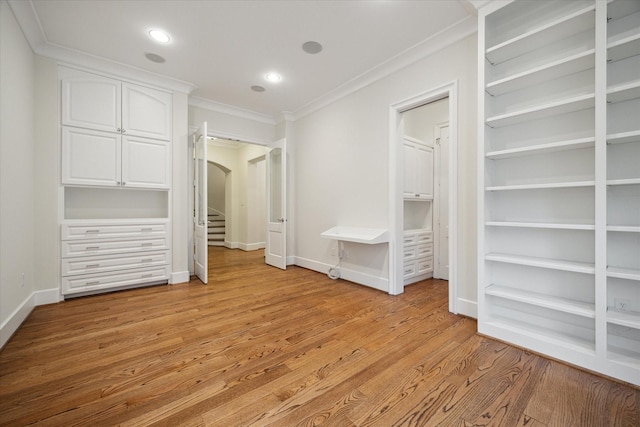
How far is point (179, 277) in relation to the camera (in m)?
3.85

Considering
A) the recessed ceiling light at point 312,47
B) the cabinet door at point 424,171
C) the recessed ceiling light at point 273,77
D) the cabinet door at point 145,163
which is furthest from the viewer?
the cabinet door at point 424,171

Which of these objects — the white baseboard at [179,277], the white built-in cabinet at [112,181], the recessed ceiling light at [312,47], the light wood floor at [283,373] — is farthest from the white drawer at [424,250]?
the white built-in cabinet at [112,181]

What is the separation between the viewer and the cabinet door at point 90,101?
10.2 feet

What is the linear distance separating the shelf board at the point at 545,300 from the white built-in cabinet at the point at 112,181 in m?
3.97

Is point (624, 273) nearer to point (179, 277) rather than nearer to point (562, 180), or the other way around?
point (562, 180)

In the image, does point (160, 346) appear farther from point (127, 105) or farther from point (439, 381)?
point (127, 105)

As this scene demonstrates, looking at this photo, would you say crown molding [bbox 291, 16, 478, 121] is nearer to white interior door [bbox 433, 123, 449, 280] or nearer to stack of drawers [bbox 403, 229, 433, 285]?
white interior door [bbox 433, 123, 449, 280]

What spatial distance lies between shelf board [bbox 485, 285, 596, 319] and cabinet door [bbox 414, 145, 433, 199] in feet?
6.82

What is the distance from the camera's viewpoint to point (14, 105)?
237cm

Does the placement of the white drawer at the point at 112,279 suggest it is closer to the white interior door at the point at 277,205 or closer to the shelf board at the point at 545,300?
the white interior door at the point at 277,205

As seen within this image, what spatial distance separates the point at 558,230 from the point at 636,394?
3.48 ft

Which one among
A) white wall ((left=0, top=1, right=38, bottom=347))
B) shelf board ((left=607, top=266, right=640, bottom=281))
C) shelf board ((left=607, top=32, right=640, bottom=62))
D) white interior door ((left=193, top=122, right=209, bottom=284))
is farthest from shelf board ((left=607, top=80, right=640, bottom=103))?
white wall ((left=0, top=1, right=38, bottom=347))

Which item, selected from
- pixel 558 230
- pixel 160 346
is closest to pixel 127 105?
pixel 160 346

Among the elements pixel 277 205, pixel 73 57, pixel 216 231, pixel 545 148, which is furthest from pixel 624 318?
pixel 216 231
